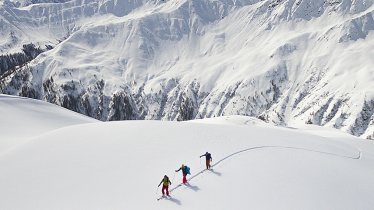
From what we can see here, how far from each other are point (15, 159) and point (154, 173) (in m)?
17.8

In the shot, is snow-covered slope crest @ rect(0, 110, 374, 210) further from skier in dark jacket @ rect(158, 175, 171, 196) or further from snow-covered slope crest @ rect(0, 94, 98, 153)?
snow-covered slope crest @ rect(0, 94, 98, 153)

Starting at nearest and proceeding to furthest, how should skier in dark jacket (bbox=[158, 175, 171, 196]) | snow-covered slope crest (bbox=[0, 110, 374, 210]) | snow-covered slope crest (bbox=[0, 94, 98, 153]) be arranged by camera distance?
skier in dark jacket (bbox=[158, 175, 171, 196]) → snow-covered slope crest (bbox=[0, 110, 374, 210]) → snow-covered slope crest (bbox=[0, 94, 98, 153])

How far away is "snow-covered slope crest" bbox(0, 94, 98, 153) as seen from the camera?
2783 inches

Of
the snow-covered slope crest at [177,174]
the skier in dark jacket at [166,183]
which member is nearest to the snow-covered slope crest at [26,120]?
the snow-covered slope crest at [177,174]

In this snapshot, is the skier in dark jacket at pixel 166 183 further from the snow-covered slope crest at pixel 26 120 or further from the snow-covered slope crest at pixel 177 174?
the snow-covered slope crest at pixel 26 120

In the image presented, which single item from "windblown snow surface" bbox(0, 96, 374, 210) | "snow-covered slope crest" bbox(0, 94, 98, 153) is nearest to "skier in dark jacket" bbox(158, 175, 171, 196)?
"windblown snow surface" bbox(0, 96, 374, 210)

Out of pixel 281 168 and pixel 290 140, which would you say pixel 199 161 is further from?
pixel 290 140

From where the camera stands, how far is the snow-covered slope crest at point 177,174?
3638 centimetres

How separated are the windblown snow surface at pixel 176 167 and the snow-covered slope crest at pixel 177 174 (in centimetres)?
10

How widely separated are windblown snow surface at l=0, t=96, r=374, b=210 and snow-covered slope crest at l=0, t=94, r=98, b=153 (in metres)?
14.2

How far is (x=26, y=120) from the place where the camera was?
86.8 meters

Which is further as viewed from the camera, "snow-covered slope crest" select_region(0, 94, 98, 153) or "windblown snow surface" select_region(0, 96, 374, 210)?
"snow-covered slope crest" select_region(0, 94, 98, 153)

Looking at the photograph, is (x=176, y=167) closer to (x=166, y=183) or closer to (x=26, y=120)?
(x=166, y=183)

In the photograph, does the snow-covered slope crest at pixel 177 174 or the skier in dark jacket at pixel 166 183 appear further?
the snow-covered slope crest at pixel 177 174
